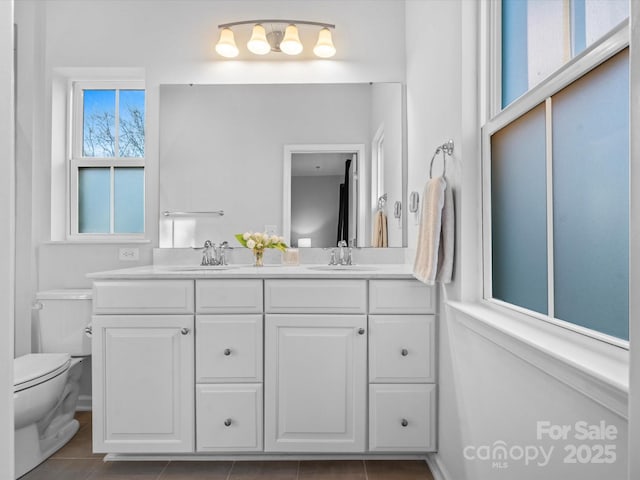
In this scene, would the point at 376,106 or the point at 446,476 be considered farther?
the point at 376,106

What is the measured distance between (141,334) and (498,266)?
1441 mm

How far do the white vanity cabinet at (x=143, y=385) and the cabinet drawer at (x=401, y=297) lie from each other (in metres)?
0.80

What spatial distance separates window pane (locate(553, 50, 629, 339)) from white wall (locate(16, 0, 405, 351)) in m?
1.65

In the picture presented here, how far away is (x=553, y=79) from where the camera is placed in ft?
3.26

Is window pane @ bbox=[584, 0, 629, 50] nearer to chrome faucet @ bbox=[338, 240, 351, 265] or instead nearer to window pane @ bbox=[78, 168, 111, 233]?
chrome faucet @ bbox=[338, 240, 351, 265]

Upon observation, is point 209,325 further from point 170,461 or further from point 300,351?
point 170,461

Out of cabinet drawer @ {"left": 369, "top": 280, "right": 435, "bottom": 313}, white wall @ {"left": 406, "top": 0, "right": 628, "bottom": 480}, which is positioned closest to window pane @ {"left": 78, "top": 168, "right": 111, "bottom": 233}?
cabinet drawer @ {"left": 369, "top": 280, "right": 435, "bottom": 313}

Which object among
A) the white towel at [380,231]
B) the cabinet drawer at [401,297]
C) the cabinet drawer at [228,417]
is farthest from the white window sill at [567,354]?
the white towel at [380,231]

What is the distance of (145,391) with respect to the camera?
175 centimetres

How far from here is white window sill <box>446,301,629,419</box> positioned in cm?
68

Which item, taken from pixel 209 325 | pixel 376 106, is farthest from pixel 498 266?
pixel 376 106

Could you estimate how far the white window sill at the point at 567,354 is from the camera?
2.22 feet

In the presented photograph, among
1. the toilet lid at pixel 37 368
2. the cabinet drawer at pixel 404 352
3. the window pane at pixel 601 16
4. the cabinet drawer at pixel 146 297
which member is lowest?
the toilet lid at pixel 37 368

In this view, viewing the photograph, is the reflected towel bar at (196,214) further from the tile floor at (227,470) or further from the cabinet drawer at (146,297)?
the tile floor at (227,470)
